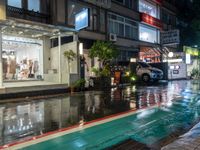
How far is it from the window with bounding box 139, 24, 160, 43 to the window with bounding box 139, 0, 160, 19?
2201mm

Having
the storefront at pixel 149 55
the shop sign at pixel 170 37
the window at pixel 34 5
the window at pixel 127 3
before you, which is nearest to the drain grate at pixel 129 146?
the window at pixel 34 5

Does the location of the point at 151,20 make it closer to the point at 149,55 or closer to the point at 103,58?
the point at 149,55

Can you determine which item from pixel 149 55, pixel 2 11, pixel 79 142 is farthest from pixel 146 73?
pixel 79 142

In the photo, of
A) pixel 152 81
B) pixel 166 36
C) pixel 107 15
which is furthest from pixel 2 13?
pixel 166 36

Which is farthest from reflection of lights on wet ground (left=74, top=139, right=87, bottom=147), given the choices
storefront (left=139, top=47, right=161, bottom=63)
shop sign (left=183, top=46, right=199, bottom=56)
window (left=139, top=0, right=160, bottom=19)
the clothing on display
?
shop sign (left=183, top=46, right=199, bottom=56)

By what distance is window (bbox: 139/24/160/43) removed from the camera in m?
38.3

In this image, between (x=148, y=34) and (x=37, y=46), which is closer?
(x=37, y=46)

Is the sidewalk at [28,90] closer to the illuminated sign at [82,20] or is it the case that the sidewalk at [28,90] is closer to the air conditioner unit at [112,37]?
the illuminated sign at [82,20]

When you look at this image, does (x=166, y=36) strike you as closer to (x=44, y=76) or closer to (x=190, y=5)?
(x=190, y=5)

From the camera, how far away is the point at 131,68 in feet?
95.0

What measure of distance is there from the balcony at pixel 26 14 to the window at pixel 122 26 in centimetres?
974

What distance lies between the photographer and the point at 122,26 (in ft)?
110

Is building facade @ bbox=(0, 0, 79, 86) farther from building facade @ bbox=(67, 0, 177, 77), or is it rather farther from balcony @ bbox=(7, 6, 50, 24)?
building facade @ bbox=(67, 0, 177, 77)

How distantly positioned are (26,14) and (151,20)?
22945mm
